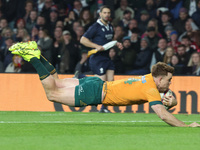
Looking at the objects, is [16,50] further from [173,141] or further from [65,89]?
[173,141]

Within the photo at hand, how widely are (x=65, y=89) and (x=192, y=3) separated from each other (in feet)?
27.4

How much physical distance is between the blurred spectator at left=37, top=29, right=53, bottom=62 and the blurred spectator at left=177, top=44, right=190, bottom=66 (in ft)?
12.1

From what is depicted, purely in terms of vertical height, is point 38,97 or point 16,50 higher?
point 16,50

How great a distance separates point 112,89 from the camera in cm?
769

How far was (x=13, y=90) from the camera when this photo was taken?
12.6 meters

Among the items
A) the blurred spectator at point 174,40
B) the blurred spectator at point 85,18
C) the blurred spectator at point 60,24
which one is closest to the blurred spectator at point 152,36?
the blurred spectator at point 174,40

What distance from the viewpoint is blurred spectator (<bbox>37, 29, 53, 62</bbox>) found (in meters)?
14.6

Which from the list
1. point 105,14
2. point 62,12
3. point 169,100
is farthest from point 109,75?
point 62,12

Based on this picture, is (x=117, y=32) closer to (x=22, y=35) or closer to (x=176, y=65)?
(x=176, y=65)

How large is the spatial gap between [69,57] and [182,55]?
126 inches

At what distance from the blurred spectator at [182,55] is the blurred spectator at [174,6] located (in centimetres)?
166

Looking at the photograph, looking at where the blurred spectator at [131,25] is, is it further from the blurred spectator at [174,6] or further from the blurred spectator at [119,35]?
the blurred spectator at [174,6]

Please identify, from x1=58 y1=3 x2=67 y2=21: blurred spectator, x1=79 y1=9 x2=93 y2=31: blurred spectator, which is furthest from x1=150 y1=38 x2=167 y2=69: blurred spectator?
x1=58 y1=3 x2=67 y2=21: blurred spectator

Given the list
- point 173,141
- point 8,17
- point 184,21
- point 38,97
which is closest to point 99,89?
point 173,141
